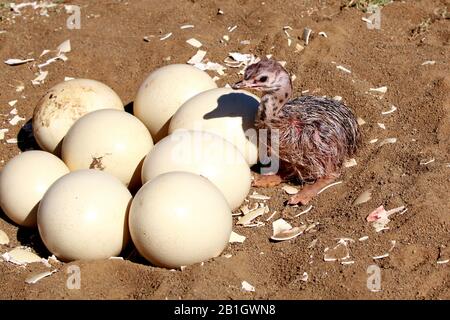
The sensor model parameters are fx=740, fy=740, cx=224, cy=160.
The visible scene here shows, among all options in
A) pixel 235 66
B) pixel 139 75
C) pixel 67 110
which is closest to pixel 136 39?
pixel 139 75

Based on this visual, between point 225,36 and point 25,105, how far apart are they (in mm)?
2127

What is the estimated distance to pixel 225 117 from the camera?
5688 mm

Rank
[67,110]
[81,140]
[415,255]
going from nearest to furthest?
[415,255]
[81,140]
[67,110]

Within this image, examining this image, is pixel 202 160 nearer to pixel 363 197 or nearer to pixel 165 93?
pixel 165 93

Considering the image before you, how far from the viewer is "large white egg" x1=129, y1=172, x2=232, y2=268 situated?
4.70 meters

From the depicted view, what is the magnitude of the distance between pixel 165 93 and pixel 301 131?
1134 millimetres

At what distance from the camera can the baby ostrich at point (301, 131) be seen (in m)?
5.70

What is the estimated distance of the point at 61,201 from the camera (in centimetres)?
492

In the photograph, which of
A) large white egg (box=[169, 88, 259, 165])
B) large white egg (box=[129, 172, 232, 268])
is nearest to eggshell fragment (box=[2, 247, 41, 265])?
large white egg (box=[129, 172, 232, 268])

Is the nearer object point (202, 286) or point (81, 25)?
point (202, 286)

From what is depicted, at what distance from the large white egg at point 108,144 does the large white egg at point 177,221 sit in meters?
0.73

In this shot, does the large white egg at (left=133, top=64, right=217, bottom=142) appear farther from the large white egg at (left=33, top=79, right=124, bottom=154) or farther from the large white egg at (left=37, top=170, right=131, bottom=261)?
the large white egg at (left=37, top=170, right=131, bottom=261)

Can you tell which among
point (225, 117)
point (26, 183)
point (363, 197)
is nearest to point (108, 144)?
point (26, 183)
